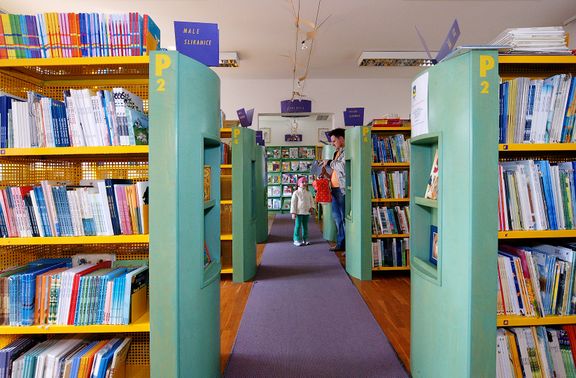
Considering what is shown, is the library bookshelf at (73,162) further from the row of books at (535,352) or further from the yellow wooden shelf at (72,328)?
the row of books at (535,352)

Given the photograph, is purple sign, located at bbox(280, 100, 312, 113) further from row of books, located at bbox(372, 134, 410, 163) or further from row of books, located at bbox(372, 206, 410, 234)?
row of books, located at bbox(372, 206, 410, 234)

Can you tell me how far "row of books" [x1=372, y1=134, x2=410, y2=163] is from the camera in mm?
4281

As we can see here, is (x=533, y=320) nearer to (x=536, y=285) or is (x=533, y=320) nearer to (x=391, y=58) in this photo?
(x=536, y=285)

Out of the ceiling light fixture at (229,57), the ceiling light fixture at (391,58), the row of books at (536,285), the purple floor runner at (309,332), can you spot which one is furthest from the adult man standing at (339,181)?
the row of books at (536,285)

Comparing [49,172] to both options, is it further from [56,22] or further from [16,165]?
[56,22]

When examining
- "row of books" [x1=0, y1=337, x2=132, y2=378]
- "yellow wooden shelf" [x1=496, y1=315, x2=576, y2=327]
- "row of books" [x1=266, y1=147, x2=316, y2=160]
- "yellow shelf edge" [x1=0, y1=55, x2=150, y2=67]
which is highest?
"row of books" [x1=266, y1=147, x2=316, y2=160]

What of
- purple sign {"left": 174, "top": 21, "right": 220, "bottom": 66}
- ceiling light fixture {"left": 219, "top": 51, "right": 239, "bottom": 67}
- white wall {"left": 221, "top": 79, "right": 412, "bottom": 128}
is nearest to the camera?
purple sign {"left": 174, "top": 21, "right": 220, "bottom": 66}

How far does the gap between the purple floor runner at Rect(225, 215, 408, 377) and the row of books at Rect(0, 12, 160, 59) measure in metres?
2.19

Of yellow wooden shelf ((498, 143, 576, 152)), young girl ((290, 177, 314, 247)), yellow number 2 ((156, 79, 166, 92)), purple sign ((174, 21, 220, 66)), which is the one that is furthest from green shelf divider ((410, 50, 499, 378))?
young girl ((290, 177, 314, 247))

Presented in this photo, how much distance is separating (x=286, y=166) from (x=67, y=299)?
390 inches

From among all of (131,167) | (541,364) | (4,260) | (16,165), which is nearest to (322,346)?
(541,364)

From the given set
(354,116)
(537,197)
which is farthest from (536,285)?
(354,116)

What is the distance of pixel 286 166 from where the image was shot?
1143 cm

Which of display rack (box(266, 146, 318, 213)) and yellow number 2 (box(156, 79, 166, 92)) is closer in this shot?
yellow number 2 (box(156, 79, 166, 92))
